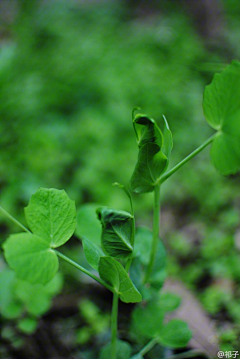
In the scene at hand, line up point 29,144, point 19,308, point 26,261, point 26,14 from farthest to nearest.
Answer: point 26,14, point 29,144, point 19,308, point 26,261

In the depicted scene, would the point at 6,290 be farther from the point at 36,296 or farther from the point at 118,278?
the point at 118,278

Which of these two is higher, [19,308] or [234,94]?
[234,94]

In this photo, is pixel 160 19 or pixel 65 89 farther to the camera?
pixel 160 19

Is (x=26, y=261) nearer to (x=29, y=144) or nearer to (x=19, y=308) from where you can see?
(x=19, y=308)

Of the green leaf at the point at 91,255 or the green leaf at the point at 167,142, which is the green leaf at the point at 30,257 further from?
the green leaf at the point at 167,142

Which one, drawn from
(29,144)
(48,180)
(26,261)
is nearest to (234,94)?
(26,261)

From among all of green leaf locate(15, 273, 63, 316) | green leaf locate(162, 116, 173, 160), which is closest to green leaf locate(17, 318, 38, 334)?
green leaf locate(15, 273, 63, 316)

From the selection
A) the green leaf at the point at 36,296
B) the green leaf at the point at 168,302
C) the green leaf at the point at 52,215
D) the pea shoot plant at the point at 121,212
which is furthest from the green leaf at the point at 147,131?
the green leaf at the point at 36,296
